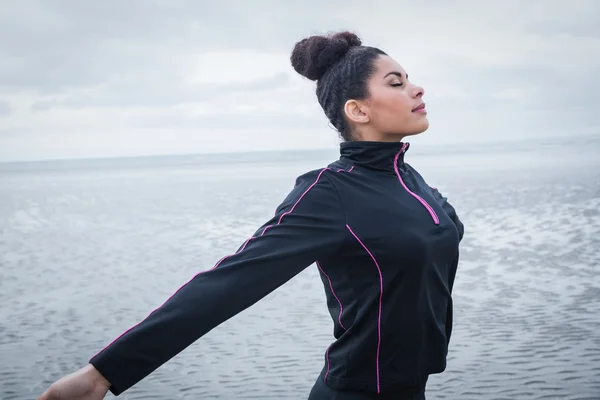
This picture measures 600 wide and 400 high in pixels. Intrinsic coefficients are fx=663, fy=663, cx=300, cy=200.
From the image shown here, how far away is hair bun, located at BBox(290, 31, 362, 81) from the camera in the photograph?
2.30 metres

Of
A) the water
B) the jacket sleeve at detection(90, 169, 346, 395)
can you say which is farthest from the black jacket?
the water

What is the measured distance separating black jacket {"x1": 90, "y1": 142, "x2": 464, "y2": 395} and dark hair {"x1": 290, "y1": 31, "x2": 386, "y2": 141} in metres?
0.19

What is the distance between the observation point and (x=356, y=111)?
2.20 meters

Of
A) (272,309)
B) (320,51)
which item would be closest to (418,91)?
(320,51)

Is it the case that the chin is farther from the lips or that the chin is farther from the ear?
the ear

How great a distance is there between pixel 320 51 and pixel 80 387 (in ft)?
4.40

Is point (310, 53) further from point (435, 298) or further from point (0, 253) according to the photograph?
point (0, 253)

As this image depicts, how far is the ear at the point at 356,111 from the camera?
2.18 meters

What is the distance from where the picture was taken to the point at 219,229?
18125 mm

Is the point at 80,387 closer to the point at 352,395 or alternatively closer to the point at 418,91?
the point at 352,395

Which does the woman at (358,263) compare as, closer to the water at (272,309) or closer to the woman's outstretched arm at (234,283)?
the woman's outstretched arm at (234,283)

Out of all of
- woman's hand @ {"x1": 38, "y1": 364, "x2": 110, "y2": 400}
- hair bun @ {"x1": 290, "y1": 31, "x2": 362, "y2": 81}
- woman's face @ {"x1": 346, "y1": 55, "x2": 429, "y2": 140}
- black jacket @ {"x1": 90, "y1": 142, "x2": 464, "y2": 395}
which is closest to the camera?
woman's hand @ {"x1": 38, "y1": 364, "x2": 110, "y2": 400}

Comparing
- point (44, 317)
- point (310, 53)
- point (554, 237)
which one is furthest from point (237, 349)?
point (554, 237)

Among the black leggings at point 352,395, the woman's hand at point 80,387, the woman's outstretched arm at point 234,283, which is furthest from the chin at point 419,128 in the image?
the woman's hand at point 80,387
